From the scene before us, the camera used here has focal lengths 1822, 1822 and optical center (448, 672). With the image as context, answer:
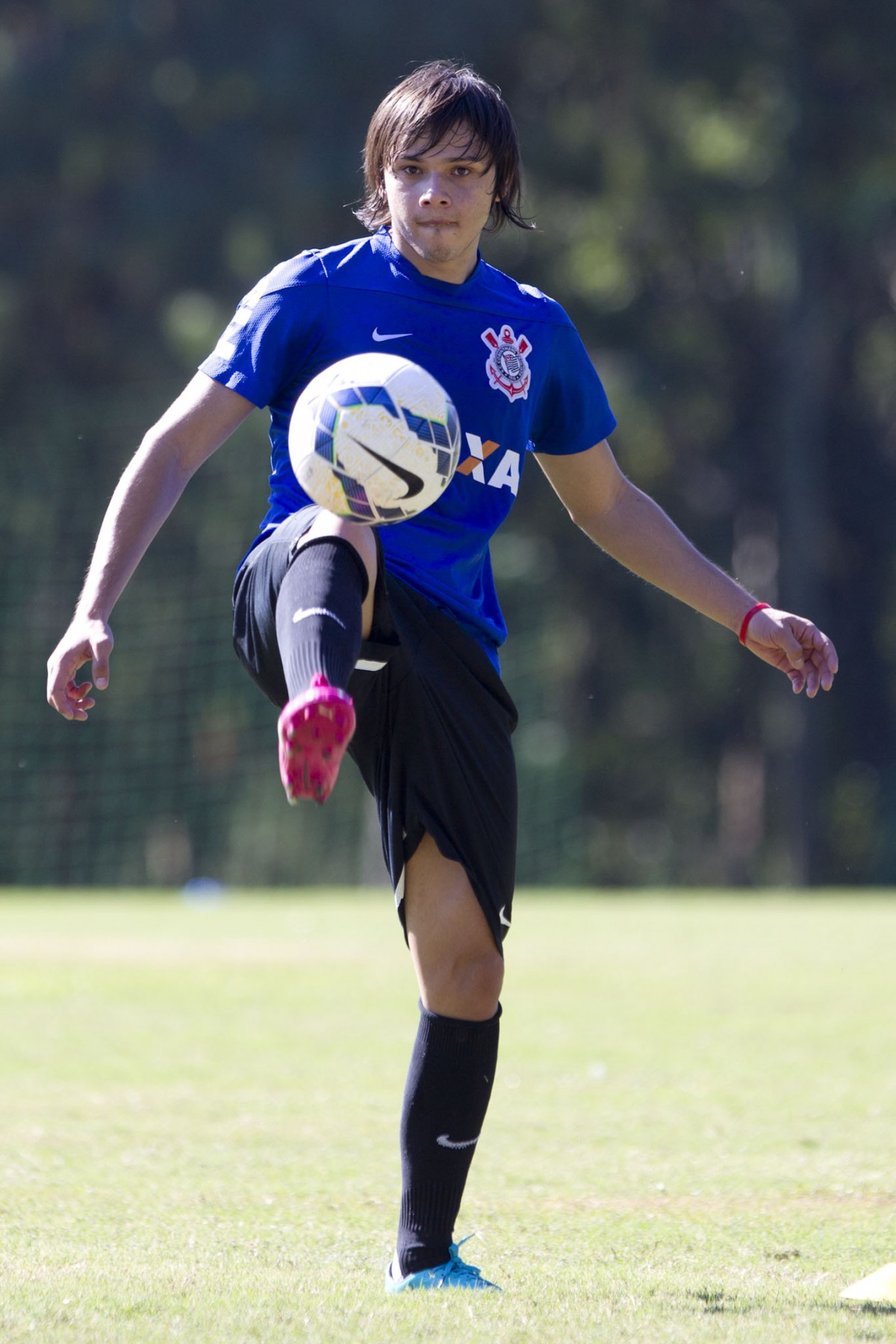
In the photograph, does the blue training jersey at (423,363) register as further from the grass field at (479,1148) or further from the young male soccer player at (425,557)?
the grass field at (479,1148)

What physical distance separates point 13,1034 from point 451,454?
4.89 m

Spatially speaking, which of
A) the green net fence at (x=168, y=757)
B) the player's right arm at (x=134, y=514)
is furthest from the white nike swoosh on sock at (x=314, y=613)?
the green net fence at (x=168, y=757)

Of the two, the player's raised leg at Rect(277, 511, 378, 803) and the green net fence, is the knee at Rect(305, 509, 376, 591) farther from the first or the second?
the green net fence

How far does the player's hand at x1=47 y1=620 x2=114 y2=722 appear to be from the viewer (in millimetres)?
3051

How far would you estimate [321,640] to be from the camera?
2855 mm

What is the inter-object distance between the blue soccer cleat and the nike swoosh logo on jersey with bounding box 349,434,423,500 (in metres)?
1.36

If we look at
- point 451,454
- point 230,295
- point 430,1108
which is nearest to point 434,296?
point 451,454

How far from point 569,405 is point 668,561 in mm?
399

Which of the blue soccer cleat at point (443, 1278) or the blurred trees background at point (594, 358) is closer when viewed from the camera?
the blue soccer cleat at point (443, 1278)

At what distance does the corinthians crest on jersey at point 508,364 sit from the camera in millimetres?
3486

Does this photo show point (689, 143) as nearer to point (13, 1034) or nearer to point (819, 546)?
→ point (819, 546)

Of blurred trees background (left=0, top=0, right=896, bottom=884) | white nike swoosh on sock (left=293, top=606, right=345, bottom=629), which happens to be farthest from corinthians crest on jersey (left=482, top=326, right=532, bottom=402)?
blurred trees background (left=0, top=0, right=896, bottom=884)

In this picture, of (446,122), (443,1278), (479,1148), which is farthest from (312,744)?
(479,1148)

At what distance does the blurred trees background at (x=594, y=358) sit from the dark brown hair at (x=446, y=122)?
16157 millimetres
